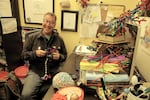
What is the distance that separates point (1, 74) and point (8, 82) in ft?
2.44

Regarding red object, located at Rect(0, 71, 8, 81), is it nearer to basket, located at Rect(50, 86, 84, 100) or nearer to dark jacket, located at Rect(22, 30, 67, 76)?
dark jacket, located at Rect(22, 30, 67, 76)

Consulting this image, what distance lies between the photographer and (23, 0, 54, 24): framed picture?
2264mm

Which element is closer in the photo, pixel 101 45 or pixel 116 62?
pixel 116 62

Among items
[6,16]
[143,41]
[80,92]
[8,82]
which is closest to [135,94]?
[80,92]

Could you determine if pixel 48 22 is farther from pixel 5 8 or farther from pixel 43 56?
pixel 5 8

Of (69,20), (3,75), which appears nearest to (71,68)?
(69,20)

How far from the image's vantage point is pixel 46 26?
1.91 m

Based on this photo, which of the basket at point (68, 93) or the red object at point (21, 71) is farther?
the red object at point (21, 71)

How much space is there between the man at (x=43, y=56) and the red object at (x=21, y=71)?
0.32m

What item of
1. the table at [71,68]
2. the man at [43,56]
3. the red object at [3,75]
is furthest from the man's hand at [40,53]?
the red object at [3,75]

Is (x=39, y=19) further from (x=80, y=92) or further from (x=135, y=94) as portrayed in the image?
(x=135, y=94)

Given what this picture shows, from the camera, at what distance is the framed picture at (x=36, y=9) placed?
2264 millimetres

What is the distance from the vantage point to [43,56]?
1.87m

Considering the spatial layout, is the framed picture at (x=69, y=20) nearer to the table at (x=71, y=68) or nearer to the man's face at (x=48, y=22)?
the man's face at (x=48, y=22)
